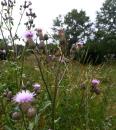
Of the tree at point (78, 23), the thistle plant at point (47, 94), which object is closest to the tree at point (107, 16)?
the tree at point (78, 23)

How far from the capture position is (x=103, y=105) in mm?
4789

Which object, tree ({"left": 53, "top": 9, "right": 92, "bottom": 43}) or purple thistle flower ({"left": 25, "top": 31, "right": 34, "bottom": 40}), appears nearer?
purple thistle flower ({"left": 25, "top": 31, "right": 34, "bottom": 40})

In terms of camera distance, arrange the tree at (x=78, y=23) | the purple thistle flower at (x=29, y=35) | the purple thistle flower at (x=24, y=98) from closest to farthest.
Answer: the purple thistle flower at (x=24, y=98)
the purple thistle flower at (x=29, y=35)
the tree at (x=78, y=23)

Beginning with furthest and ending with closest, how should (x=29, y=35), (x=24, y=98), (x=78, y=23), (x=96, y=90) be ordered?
(x=78, y=23) < (x=96, y=90) < (x=29, y=35) < (x=24, y=98)

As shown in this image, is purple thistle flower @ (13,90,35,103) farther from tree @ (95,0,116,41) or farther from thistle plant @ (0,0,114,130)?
tree @ (95,0,116,41)

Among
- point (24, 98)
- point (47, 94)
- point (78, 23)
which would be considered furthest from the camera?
point (78, 23)

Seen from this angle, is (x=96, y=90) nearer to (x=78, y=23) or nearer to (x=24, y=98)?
(x=24, y=98)

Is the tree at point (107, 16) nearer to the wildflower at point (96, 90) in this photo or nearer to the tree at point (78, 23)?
the tree at point (78, 23)

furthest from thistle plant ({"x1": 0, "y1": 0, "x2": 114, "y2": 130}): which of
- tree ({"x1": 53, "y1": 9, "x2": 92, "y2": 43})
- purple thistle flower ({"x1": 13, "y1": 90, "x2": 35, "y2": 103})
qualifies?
tree ({"x1": 53, "y1": 9, "x2": 92, "y2": 43})

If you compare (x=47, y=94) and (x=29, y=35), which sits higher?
(x=29, y=35)

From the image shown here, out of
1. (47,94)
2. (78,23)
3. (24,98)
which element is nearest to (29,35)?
(24,98)

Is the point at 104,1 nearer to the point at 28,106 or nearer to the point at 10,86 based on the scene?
the point at 10,86

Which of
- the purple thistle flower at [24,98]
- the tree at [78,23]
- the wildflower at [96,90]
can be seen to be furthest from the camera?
the tree at [78,23]

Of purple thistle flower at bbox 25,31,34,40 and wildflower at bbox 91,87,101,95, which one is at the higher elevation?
purple thistle flower at bbox 25,31,34,40
